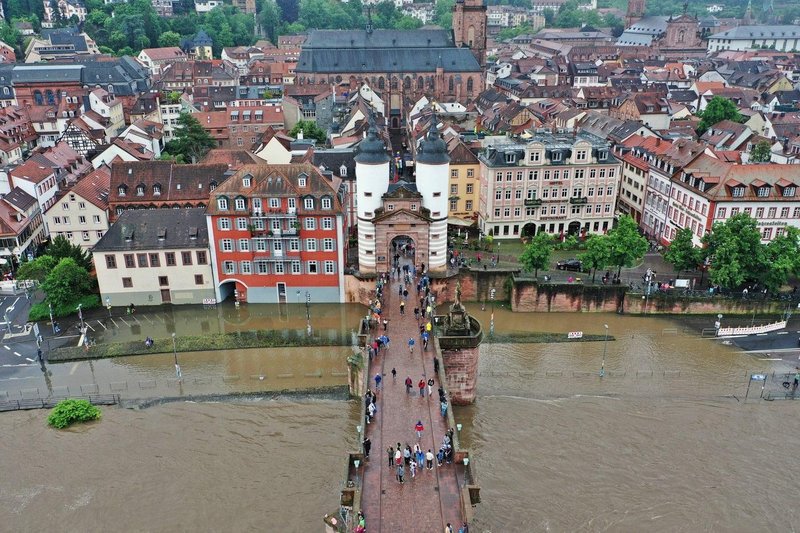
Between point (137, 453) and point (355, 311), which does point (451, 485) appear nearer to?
point (137, 453)

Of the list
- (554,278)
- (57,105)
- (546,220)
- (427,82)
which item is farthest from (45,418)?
(427,82)

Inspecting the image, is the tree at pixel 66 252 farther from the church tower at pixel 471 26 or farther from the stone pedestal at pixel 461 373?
the church tower at pixel 471 26

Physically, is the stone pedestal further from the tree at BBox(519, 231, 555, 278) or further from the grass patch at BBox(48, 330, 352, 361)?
the tree at BBox(519, 231, 555, 278)

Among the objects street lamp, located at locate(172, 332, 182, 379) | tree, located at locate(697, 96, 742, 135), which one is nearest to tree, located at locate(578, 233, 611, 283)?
street lamp, located at locate(172, 332, 182, 379)

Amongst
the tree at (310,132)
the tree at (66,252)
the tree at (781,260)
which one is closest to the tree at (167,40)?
the tree at (310,132)

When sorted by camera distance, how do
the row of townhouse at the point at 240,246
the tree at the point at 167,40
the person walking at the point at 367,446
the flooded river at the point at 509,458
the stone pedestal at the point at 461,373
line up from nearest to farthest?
the person walking at the point at 367,446, the flooded river at the point at 509,458, the stone pedestal at the point at 461,373, the row of townhouse at the point at 240,246, the tree at the point at 167,40

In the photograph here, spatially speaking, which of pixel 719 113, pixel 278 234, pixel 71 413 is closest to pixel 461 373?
pixel 278 234
